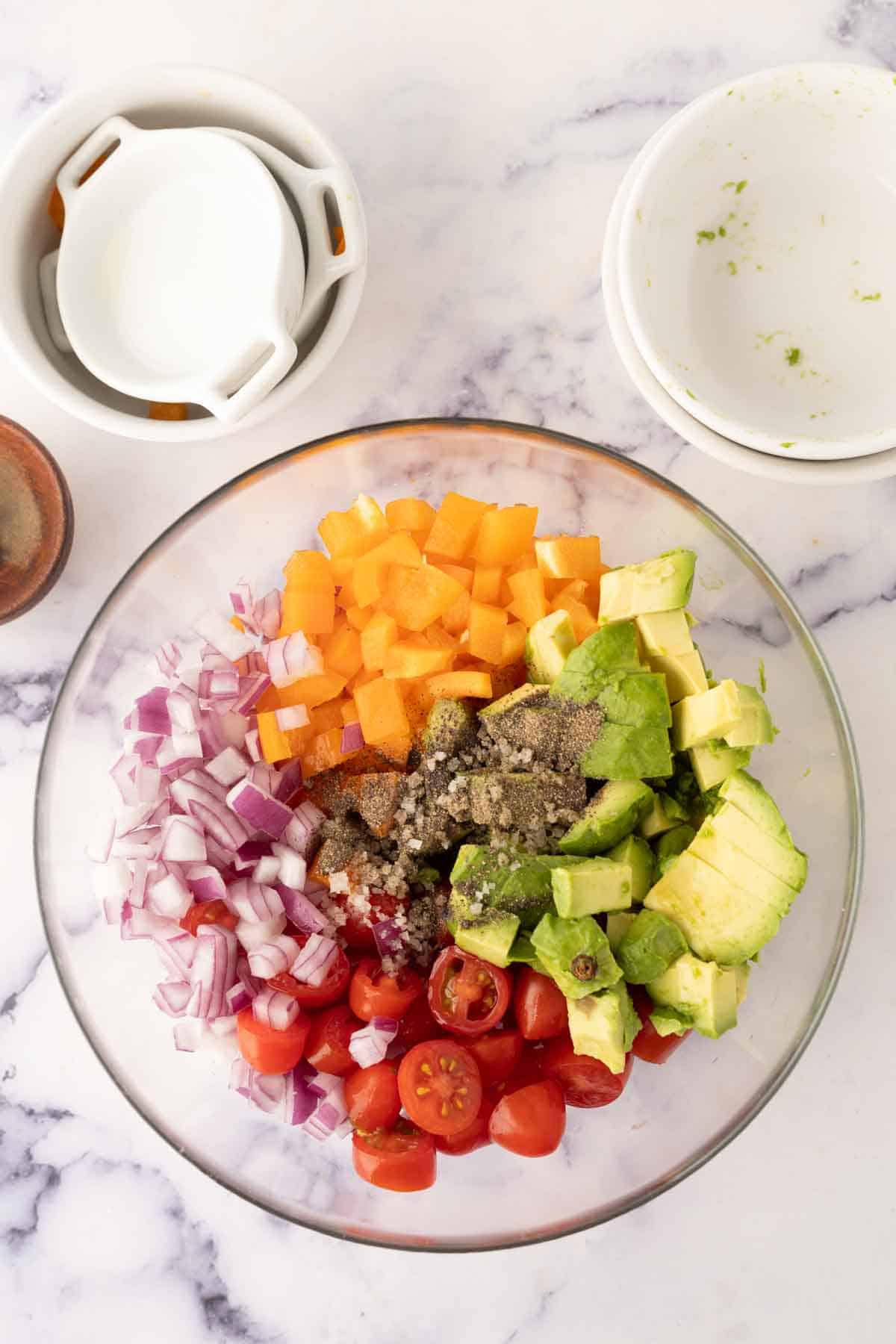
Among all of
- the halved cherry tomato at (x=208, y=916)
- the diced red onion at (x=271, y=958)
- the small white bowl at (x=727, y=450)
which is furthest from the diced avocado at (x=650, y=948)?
the small white bowl at (x=727, y=450)

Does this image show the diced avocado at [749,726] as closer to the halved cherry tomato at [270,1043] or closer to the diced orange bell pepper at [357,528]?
the diced orange bell pepper at [357,528]

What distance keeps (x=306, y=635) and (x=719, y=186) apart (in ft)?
3.07

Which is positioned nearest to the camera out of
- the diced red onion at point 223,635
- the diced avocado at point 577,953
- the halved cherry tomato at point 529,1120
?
the diced avocado at point 577,953

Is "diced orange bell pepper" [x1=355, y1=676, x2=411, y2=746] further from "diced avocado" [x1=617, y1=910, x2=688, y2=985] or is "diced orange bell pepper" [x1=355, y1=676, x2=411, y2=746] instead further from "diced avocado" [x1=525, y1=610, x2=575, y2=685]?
"diced avocado" [x1=617, y1=910, x2=688, y2=985]

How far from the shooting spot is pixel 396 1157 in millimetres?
1500

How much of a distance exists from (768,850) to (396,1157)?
0.64 metres

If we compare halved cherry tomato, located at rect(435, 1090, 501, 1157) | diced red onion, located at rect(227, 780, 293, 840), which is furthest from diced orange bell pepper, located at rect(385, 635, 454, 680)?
halved cherry tomato, located at rect(435, 1090, 501, 1157)

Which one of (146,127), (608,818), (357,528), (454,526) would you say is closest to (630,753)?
(608,818)

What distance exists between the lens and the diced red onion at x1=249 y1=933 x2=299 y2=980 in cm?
150

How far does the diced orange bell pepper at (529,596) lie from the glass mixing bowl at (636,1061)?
0.21m

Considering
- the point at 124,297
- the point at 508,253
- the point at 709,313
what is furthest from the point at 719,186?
the point at 124,297

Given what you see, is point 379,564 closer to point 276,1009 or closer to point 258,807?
point 258,807

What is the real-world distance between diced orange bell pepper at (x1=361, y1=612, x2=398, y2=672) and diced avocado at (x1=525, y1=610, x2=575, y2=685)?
19 centimetres

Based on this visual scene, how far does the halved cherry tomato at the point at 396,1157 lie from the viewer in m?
1.50
